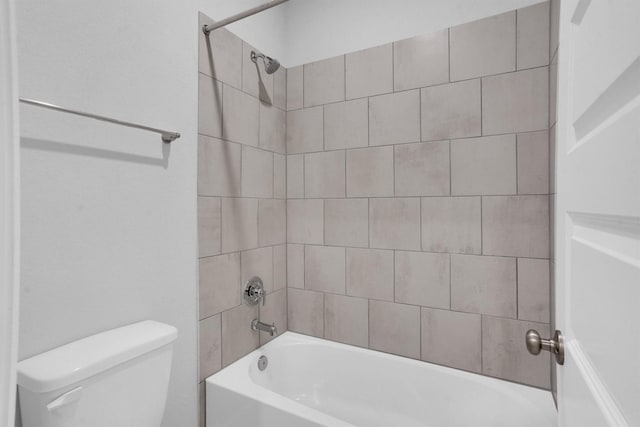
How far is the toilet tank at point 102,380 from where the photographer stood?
857 mm

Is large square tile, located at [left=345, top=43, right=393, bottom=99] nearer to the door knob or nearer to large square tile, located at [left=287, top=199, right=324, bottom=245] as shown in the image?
large square tile, located at [left=287, top=199, right=324, bottom=245]

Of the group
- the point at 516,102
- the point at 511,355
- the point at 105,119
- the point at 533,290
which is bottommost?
the point at 511,355

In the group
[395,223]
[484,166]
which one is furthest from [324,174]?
[484,166]

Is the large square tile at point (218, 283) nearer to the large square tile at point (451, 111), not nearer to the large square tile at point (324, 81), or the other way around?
the large square tile at point (324, 81)

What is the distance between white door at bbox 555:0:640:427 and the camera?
0.37 m

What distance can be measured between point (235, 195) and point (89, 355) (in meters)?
0.91

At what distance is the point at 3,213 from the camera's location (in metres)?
0.35

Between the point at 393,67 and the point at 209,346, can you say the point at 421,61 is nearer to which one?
the point at 393,67

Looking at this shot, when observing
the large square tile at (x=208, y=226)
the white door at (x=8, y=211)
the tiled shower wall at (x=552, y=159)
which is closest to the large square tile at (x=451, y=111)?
the tiled shower wall at (x=552, y=159)

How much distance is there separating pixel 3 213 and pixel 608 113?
0.77m

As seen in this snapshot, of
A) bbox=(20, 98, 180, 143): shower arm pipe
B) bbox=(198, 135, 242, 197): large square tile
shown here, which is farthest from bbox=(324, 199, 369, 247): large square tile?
bbox=(20, 98, 180, 143): shower arm pipe

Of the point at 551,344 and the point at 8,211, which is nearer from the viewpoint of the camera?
the point at 8,211

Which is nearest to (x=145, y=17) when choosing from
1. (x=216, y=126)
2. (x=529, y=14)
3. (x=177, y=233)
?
(x=216, y=126)

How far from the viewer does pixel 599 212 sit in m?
0.48
